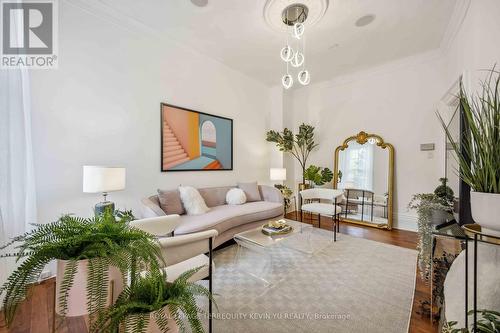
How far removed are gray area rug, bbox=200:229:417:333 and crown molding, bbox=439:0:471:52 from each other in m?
3.03

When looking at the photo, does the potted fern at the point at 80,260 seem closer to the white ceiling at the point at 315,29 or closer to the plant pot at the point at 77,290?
the plant pot at the point at 77,290

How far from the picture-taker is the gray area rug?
1.62 metres

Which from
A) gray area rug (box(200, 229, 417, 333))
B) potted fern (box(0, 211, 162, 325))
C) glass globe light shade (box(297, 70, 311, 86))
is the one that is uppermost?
glass globe light shade (box(297, 70, 311, 86))

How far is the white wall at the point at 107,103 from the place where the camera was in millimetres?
2232

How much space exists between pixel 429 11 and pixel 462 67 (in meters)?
0.82

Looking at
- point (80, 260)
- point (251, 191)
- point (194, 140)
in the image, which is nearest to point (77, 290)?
point (80, 260)

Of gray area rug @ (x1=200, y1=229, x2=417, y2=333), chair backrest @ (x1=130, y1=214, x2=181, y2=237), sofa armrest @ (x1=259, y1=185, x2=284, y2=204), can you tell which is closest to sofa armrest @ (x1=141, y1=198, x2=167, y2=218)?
chair backrest @ (x1=130, y1=214, x2=181, y2=237)

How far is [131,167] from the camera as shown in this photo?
2857 mm

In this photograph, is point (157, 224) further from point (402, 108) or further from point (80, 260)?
point (402, 108)

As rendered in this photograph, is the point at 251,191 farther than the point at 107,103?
Yes

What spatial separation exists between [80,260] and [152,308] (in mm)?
315

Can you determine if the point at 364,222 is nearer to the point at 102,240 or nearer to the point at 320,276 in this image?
the point at 320,276

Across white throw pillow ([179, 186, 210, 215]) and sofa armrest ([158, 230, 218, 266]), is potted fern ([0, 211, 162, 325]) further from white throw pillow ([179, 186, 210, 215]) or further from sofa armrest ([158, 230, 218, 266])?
white throw pillow ([179, 186, 210, 215])

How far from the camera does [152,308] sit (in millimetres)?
753
